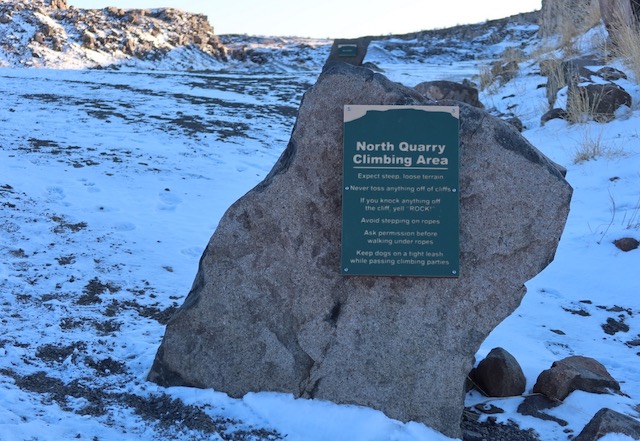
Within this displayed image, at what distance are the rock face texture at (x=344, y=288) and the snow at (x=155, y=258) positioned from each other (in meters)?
0.13

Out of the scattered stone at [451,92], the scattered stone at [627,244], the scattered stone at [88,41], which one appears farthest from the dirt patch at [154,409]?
the scattered stone at [88,41]

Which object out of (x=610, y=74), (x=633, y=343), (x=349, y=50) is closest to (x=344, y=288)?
(x=349, y=50)

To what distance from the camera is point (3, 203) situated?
19.2 ft

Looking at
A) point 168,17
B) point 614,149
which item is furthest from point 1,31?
point 614,149

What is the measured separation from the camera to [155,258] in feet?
17.4

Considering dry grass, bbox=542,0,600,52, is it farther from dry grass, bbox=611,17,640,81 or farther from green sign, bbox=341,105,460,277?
green sign, bbox=341,105,460,277

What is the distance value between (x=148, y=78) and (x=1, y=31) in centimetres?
691

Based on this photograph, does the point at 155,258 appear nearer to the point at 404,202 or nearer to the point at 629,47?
the point at 404,202

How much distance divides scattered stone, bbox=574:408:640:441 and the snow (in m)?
0.05

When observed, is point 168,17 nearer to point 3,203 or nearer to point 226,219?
point 3,203

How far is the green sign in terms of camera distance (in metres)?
3.34

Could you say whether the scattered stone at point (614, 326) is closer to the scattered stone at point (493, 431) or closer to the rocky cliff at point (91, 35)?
the scattered stone at point (493, 431)

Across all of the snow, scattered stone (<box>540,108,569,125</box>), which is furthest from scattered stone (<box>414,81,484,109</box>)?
scattered stone (<box>540,108,569,125</box>)

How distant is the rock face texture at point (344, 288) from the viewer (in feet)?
11.1
